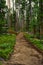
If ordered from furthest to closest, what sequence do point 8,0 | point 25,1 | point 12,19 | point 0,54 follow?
point 8,0, point 12,19, point 25,1, point 0,54

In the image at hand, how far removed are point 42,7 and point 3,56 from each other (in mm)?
10142

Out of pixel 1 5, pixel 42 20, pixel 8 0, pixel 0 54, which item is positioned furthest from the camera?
pixel 8 0

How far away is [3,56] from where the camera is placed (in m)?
10.4

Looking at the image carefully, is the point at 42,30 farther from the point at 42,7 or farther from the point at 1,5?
the point at 1,5

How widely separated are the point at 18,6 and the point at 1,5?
56.7 feet

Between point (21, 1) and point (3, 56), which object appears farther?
point (21, 1)

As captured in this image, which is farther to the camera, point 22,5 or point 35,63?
point 22,5

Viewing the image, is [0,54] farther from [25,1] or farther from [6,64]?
[25,1]

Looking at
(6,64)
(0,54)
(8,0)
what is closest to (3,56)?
(0,54)

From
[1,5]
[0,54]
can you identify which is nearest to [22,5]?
[1,5]

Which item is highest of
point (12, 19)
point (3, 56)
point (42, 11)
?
point (42, 11)

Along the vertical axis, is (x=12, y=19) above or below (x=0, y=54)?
below

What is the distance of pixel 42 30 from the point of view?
19.0 meters

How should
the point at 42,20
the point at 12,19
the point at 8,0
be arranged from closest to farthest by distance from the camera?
the point at 42,20
the point at 12,19
the point at 8,0
